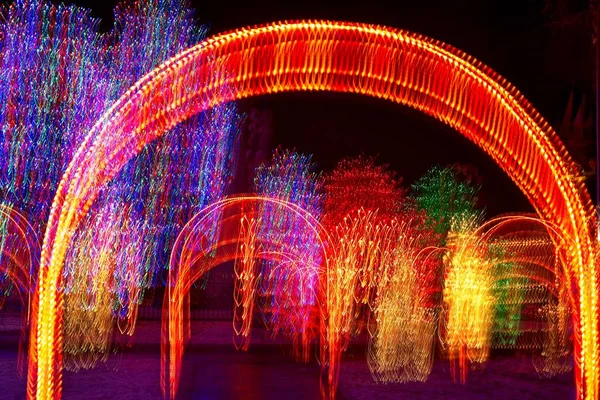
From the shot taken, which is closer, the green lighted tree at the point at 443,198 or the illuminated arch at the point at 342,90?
the illuminated arch at the point at 342,90

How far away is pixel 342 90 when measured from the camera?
786 centimetres

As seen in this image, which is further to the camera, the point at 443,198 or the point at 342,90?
the point at 443,198

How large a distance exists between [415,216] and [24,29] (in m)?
18.4

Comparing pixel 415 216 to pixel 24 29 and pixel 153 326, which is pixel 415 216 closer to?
pixel 153 326

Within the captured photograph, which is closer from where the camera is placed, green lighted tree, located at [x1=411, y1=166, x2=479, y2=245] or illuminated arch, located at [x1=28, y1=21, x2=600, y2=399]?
illuminated arch, located at [x1=28, y1=21, x2=600, y2=399]

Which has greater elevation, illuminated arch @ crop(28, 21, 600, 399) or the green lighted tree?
the green lighted tree

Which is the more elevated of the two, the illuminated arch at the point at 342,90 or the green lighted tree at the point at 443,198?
Answer: the green lighted tree at the point at 443,198

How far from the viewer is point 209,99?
7621 mm

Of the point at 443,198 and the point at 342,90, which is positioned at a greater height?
the point at 443,198

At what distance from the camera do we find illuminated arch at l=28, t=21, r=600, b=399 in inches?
254

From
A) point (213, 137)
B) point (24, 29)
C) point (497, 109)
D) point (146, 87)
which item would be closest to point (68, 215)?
point (146, 87)

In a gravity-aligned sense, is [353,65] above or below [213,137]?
below

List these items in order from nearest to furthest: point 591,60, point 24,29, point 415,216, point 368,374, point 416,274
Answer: point 368,374 → point 591,60 → point 24,29 → point 416,274 → point 415,216

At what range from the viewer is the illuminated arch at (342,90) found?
6461mm
